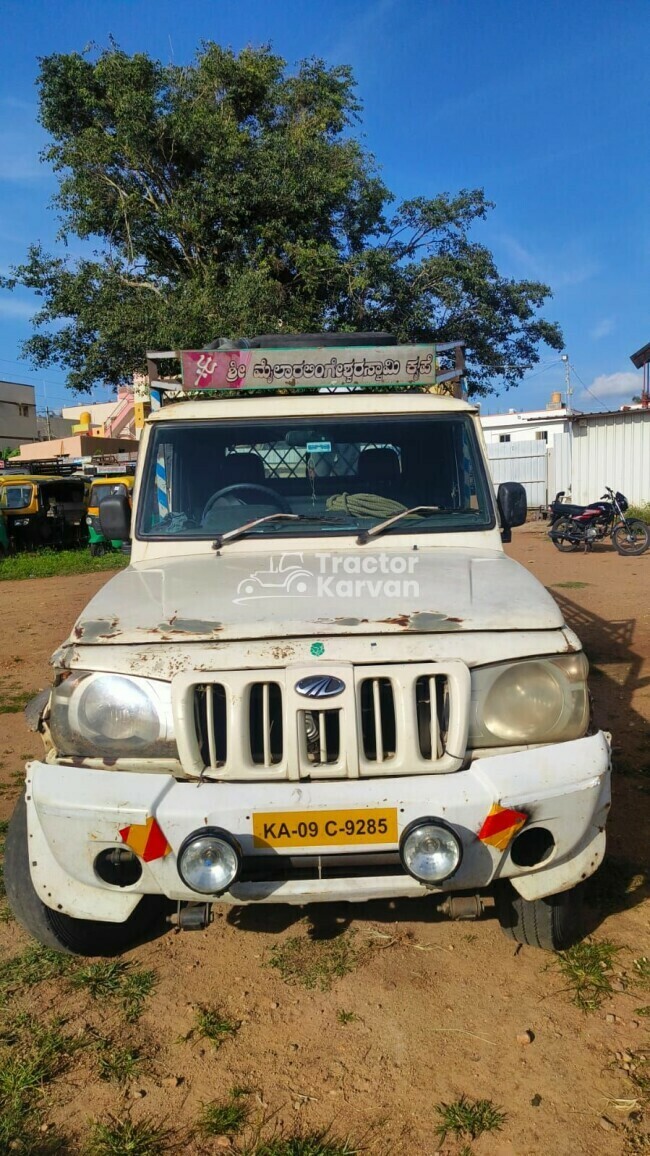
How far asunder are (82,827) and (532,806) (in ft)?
4.24

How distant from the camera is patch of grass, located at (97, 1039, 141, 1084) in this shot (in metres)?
2.30

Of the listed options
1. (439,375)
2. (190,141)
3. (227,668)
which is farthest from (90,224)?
(227,668)

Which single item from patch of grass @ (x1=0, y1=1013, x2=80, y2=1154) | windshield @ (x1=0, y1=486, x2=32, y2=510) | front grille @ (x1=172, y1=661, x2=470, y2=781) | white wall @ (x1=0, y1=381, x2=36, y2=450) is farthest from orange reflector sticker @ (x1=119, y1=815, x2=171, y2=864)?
white wall @ (x1=0, y1=381, x2=36, y2=450)

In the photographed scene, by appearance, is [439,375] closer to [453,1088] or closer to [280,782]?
[280,782]

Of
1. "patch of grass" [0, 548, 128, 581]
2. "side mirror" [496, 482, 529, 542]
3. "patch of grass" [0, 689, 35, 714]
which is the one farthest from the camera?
"patch of grass" [0, 548, 128, 581]

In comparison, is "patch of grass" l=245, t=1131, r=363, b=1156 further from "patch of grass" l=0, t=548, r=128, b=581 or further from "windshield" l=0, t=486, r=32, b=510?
"windshield" l=0, t=486, r=32, b=510

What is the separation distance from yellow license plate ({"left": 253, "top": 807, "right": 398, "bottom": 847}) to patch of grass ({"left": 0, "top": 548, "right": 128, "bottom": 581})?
45.9 feet

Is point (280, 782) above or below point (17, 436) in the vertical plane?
below

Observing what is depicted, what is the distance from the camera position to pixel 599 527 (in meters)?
15.2

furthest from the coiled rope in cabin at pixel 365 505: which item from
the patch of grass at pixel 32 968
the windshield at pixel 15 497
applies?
the windshield at pixel 15 497

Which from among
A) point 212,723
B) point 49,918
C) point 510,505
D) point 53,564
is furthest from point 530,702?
point 53,564

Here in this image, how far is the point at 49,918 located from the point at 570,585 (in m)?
9.62

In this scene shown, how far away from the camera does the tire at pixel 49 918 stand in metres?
2.65

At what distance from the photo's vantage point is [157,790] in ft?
7.39
